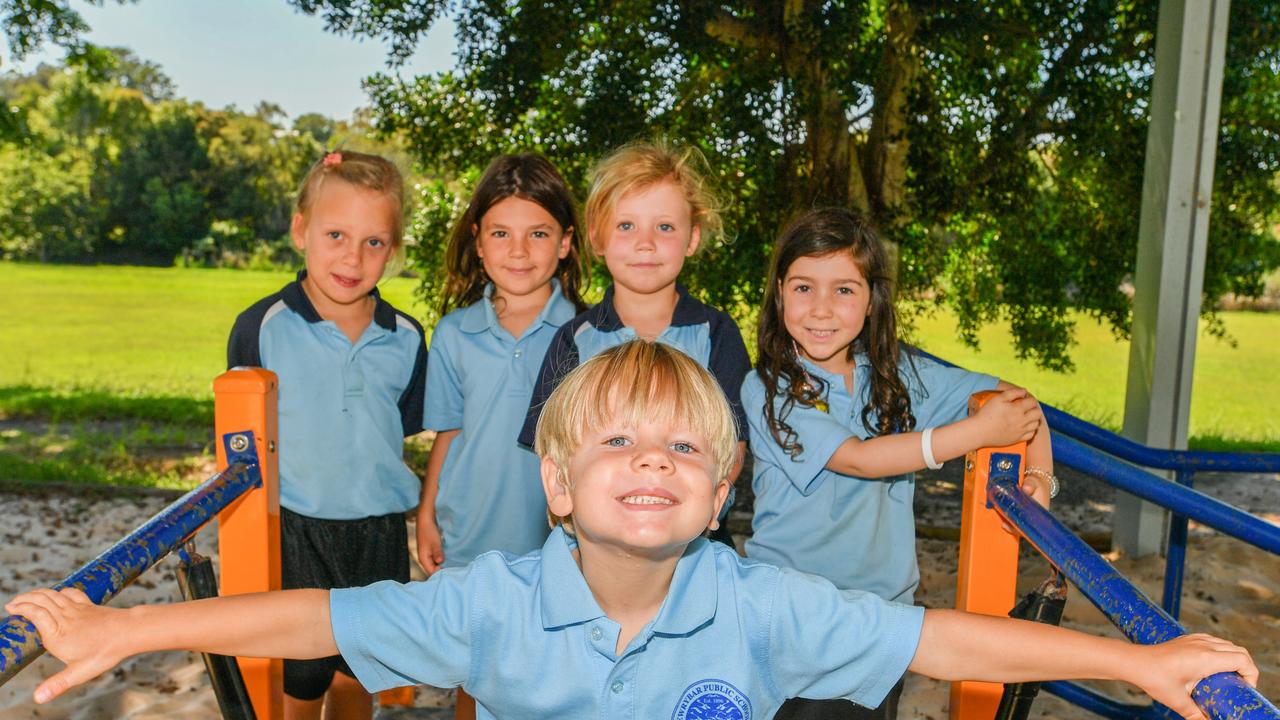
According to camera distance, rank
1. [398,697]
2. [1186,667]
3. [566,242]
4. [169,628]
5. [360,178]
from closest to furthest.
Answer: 1. [1186,667]
2. [169,628]
3. [360,178]
4. [566,242]
5. [398,697]

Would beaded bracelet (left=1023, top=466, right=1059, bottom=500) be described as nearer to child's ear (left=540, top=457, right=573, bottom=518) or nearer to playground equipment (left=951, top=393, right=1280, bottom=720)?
playground equipment (left=951, top=393, right=1280, bottom=720)

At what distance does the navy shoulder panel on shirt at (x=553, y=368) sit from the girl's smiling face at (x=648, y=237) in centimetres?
12

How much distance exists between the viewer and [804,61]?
4.60 m

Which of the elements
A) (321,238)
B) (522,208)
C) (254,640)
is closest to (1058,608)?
(254,640)

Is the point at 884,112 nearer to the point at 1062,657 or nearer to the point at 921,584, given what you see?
the point at 921,584

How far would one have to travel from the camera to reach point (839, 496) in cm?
190

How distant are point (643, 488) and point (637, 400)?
0.40 feet

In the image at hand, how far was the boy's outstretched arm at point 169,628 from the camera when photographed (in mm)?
1007

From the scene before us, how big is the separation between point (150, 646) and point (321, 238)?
49.9 inches

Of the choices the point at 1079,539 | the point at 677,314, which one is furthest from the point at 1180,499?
the point at 677,314

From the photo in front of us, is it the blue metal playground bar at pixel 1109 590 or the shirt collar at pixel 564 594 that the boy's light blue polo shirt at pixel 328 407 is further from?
the blue metal playground bar at pixel 1109 590

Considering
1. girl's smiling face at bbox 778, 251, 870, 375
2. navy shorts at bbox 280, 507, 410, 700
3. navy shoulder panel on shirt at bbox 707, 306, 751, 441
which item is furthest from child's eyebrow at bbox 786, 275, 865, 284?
navy shorts at bbox 280, 507, 410, 700

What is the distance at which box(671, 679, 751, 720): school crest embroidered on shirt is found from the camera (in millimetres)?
1226

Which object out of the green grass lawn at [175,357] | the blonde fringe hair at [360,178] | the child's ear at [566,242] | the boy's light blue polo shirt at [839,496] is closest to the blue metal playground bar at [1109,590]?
the boy's light blue polo shirt at [839,496]
